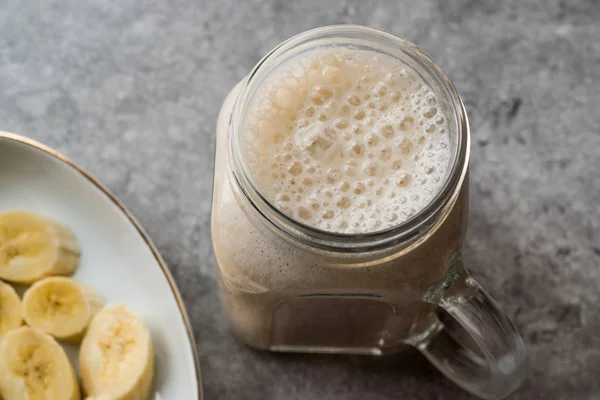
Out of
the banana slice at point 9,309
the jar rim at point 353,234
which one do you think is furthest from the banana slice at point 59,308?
the jar rim at point 353,234

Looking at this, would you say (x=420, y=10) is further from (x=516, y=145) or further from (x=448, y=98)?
(x=448, y=98)

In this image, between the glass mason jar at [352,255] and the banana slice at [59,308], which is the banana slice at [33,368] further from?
the glass mason jar at [352,255]

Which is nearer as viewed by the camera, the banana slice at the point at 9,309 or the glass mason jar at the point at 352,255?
the glass mason jar at the point at 352,255

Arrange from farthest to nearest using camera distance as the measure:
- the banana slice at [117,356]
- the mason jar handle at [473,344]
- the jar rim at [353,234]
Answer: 1. the banana slice at [117,356]
2. the mason jar handle at [473,344]
3. the jar rim at [353,234]

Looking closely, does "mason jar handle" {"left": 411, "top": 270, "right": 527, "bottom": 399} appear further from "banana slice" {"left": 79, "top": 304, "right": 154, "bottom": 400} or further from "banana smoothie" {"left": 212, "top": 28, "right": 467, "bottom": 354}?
"banana slice" {"left": 79, "top": 304, "right": 154, "bottom": 400}

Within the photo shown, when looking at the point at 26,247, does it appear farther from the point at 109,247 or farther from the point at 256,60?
the point at 256,60

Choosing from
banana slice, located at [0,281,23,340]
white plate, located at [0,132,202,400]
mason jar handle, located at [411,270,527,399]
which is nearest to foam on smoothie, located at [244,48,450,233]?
mason jar handle, located at [411,270,527,399]

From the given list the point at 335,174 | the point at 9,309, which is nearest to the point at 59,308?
the point at 9,309
